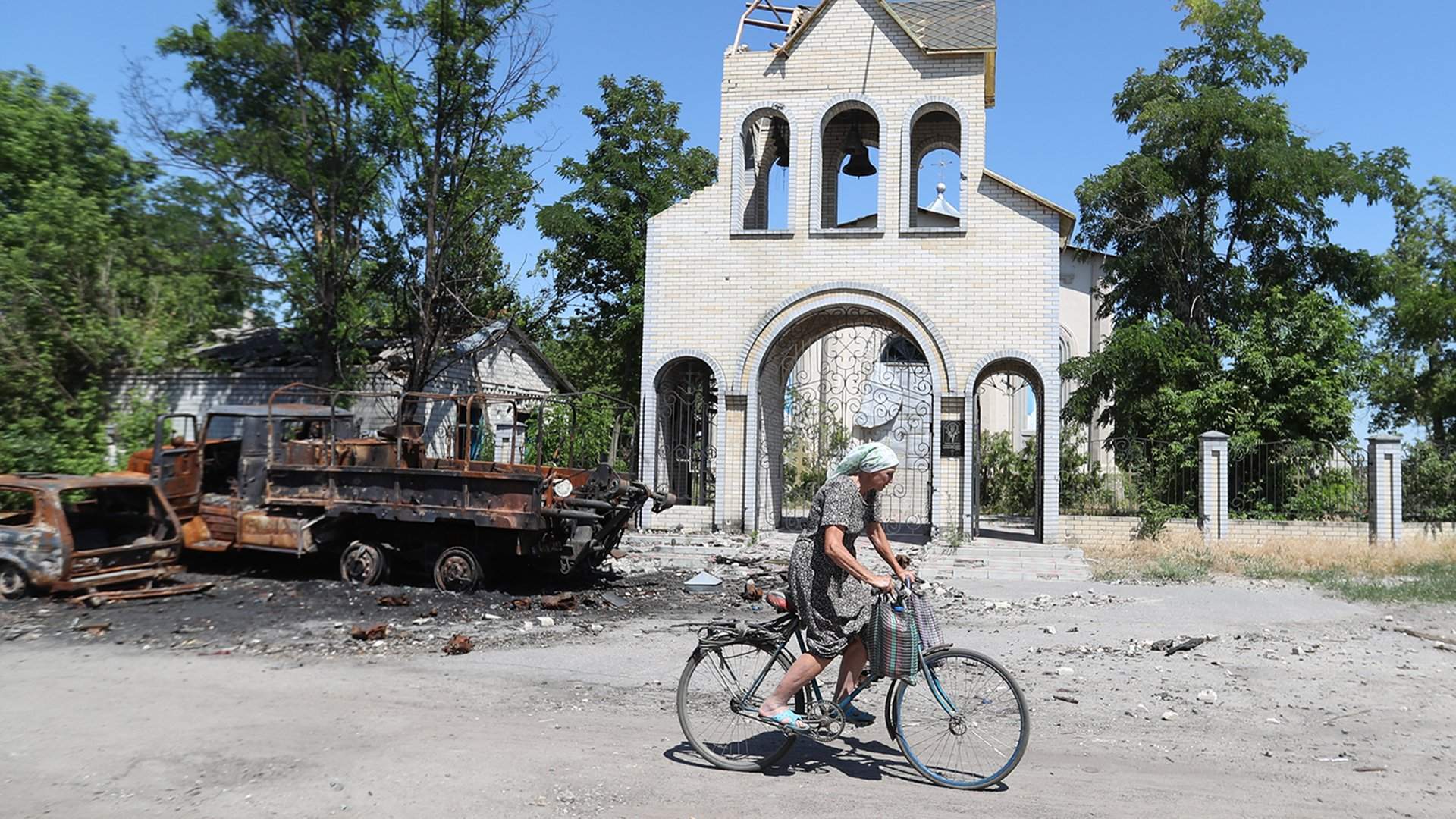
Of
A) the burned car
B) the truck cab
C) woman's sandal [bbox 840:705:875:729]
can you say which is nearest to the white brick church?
the truck cab

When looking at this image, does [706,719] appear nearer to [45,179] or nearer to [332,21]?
[332,21]

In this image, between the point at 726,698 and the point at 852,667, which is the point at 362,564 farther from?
the point at 852,667

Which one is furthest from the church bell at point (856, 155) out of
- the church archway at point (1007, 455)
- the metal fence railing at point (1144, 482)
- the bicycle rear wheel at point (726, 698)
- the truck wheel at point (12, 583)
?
the bicycle rear wheel at point (726, 698)

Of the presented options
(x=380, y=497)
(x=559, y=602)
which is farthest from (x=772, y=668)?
(x=380, y=497)

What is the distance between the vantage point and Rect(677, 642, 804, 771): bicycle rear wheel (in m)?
5.69

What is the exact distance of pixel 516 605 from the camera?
11.0m

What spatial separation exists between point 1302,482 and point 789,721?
56.2ft

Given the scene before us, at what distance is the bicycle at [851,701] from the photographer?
532 cm

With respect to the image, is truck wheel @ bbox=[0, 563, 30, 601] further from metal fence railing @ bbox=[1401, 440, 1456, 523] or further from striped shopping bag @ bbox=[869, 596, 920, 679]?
metal fence railing @ bbox=[1401, 440, 1456, 523]

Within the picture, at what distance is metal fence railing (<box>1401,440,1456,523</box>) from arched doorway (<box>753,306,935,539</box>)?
8.75m

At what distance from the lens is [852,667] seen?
18.3 ft

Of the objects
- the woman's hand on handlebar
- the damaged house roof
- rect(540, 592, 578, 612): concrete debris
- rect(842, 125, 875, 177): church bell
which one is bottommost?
rect(540, 592, 578, 612): concrete debris

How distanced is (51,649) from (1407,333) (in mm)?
28634

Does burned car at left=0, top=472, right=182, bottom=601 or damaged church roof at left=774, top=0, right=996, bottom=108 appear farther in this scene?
damaged church roof at left=774, top=0, right=996, bottom=108
